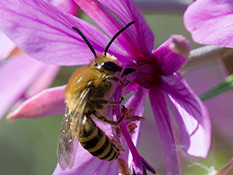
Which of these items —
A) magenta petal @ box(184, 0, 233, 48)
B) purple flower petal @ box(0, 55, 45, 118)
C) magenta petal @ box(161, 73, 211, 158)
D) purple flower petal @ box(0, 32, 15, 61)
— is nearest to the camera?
magenta petal @ box(184, 0, 233, 48)

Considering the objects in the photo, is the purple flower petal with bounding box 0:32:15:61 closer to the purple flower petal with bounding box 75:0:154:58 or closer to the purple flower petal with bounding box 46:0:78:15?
the purple flower petal with bounding box 46:0:78:15

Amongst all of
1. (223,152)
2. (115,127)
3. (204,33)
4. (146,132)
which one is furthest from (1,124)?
(204,33)

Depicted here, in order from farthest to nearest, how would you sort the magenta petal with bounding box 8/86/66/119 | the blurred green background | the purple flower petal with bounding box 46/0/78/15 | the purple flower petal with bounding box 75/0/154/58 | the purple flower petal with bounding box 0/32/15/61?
the blurred green background, the purple flower petal with bounding box 0/32/15/61, the purple flower petal with bounding box 46/0/78/15, the magenta petal with bounding box 8/86/66/119, the purple flower petal with bounding box 75/0/154/58

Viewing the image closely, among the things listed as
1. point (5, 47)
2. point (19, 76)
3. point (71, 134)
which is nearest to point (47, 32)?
point (71, 134)

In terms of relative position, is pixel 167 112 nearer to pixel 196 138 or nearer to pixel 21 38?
pixel 196 138

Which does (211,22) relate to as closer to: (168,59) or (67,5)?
(168,59)

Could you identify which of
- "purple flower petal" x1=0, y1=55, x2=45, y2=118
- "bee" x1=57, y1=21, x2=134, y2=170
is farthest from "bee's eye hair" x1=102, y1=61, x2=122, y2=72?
"purple flower petal" x1=0, y1=55, x2=45, y2=118

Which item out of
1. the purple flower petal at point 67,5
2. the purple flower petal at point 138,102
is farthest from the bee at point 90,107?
the purple flower petal at point 67,5

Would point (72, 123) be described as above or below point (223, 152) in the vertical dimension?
above
